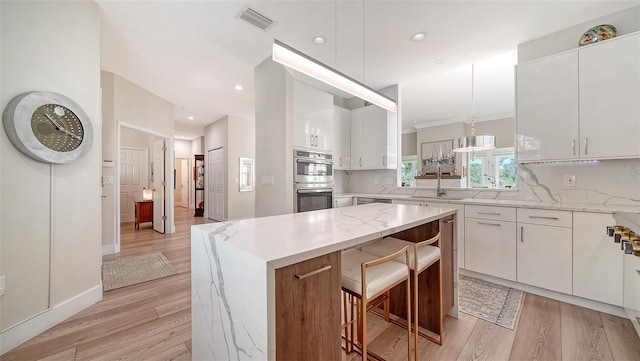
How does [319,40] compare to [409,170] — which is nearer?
[319,40]

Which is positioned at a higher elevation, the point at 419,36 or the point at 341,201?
the point at 419,36

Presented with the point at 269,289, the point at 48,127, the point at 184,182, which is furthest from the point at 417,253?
the point at 184,182

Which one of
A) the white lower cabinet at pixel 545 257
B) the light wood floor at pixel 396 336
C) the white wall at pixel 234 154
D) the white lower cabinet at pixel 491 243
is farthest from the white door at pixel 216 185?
the white lower cabinet at pixel 545 257

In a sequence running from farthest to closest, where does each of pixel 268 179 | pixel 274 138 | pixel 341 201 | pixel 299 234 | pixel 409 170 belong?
pixel 409 170 < pixel 341 201 < pixel 268 179 < pixel 274 138 < pixel 299 234

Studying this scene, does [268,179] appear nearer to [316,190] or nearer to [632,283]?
[316,190]

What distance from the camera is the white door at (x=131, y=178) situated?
20.8 ft

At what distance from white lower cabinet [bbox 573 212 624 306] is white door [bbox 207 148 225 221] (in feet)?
21.2

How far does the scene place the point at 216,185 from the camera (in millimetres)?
6832

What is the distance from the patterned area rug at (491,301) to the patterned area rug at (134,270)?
10.8 ft

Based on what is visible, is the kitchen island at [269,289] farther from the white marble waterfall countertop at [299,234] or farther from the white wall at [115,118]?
the white wall at [115,118]

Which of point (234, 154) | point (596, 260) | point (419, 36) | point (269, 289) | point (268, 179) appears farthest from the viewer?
point (234, 154)

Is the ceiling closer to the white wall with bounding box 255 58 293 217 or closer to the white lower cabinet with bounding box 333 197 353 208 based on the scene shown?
the white wall with bounding box 255 58 293 217

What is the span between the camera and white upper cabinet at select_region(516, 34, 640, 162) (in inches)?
81.9

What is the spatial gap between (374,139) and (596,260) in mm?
2845
